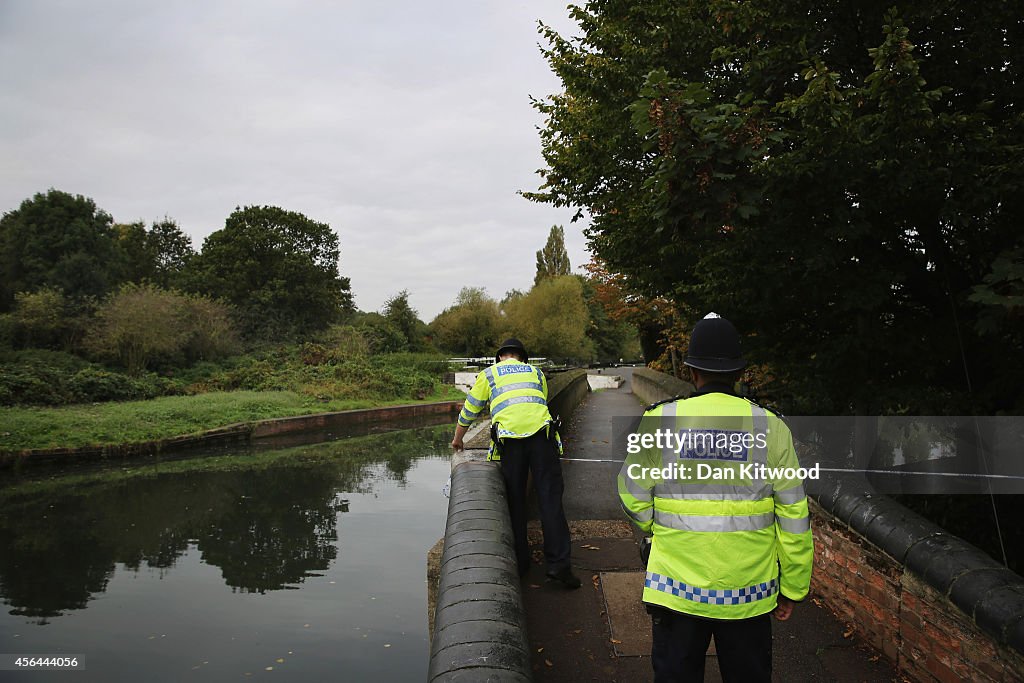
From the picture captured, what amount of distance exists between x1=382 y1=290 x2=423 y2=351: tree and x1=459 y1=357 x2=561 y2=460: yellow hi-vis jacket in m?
42.4

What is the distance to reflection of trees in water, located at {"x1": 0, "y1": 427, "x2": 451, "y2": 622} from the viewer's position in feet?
30.8

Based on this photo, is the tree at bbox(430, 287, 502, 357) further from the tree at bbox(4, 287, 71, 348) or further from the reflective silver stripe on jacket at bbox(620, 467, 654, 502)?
the reflective silver stripe on jacket at bbox(620, 467, 654, 502)

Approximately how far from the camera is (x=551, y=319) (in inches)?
2165

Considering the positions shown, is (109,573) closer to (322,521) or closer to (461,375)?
(322,521)

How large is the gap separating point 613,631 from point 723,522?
2.12 meters

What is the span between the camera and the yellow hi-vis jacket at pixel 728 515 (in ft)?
8.07

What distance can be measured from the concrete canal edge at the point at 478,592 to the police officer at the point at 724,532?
640mm

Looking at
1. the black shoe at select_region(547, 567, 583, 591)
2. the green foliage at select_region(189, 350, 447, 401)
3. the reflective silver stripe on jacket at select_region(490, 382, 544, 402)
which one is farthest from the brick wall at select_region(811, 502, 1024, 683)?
the green foliage at select_region(189, 350, 447, 401)

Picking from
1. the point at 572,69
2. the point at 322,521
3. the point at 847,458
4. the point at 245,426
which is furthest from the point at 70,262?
the point at 847,458

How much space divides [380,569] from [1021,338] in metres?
8.11

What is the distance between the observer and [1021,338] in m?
5.13

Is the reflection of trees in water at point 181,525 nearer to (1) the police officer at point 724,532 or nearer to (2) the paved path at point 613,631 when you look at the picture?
(2) the paved path at point 613,631

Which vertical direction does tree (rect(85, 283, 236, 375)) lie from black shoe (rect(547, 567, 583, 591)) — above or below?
above

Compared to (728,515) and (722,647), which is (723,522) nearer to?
(728,515)
